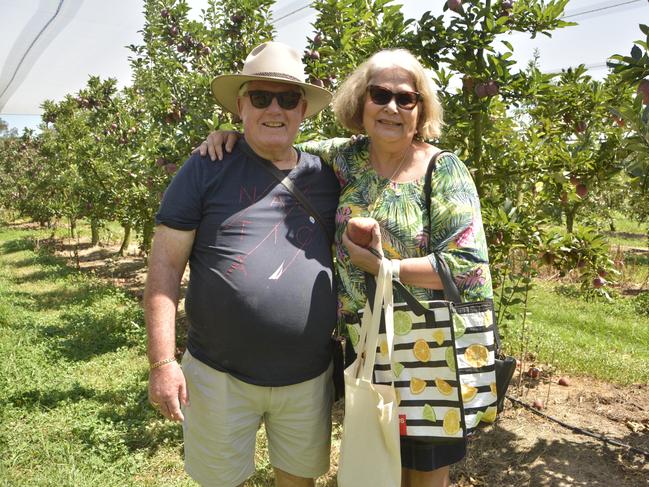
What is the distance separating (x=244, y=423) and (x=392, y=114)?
4.16ft

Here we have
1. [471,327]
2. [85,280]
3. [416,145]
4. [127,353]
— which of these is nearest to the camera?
[471,327]

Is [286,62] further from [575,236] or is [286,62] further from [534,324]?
[534,324]

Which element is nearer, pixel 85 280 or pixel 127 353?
pixel 127 353

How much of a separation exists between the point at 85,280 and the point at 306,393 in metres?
8.42

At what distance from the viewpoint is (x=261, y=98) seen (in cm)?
203

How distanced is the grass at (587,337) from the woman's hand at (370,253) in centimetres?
248

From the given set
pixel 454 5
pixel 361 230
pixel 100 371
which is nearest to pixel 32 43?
pixel 100 371

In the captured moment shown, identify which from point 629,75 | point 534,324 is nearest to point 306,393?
point 629,75

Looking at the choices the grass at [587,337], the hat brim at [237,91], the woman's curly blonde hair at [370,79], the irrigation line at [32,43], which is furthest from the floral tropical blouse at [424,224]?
the irrigation line at [32,43]

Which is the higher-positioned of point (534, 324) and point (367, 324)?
point (367, 324)

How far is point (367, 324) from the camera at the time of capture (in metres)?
1.77

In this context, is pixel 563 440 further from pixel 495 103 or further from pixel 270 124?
pixel 270 124

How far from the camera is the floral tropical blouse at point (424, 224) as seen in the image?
5.70 feet

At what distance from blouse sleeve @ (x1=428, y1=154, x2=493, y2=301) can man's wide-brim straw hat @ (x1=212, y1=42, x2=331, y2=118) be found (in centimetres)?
67
